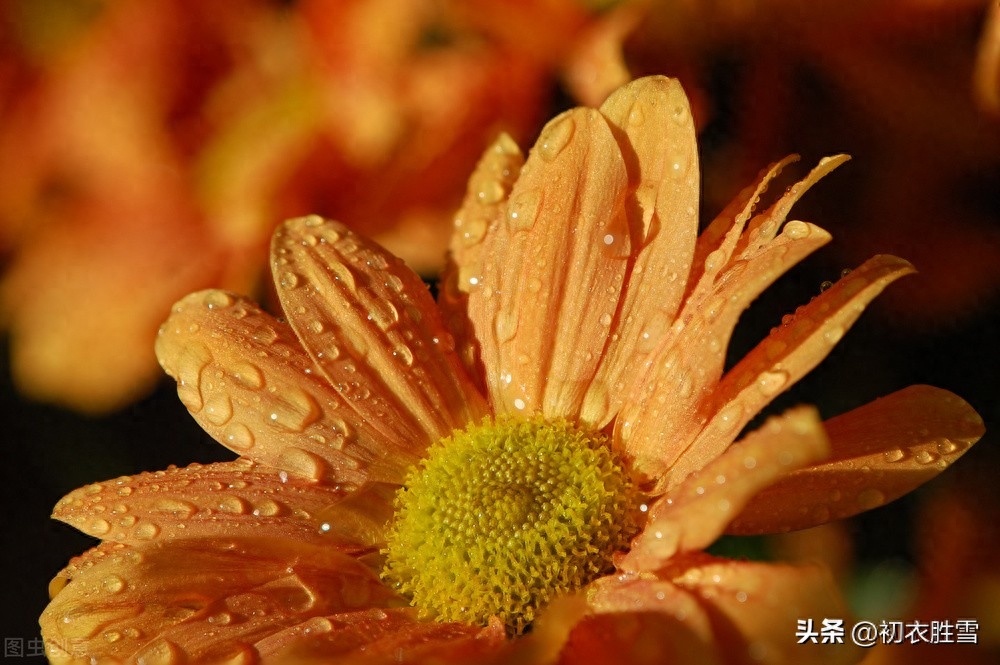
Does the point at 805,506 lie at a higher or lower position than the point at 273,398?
lower

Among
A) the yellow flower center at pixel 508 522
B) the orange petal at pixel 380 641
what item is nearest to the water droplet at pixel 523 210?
the yellow flower center at pixel 508 522

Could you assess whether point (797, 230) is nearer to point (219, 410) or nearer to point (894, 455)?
point (894, 455)

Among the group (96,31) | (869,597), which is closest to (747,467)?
(869,597)

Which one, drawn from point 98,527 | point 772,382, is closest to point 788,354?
point 772,382

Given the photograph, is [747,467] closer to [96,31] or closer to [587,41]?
[587,41]

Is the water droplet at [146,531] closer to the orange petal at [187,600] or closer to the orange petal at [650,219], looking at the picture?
the orange petal at [187,600]

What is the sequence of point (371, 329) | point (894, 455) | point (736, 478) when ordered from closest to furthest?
point (736, 478) → point (894, 455) → point (371, 329)
